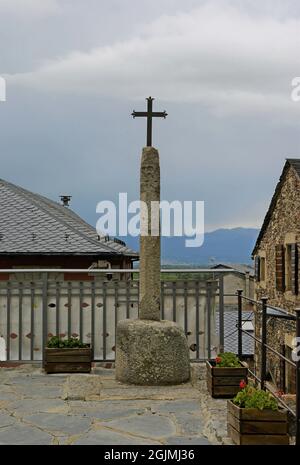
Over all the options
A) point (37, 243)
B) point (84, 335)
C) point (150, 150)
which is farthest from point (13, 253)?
point (150, 150)

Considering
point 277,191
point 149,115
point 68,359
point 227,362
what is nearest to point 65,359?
point 68,359

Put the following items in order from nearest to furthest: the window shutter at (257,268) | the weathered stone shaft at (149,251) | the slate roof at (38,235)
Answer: the weathered stone shaft at (149,251) → the slate roof at (38,235) → the window shutter at (257,268)

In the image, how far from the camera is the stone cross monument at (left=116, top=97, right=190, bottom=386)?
6.64 metres

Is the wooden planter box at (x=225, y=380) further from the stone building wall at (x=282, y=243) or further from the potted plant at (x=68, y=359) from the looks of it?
the stone building wall at (x=282, y=243)

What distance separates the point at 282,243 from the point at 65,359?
541 inches

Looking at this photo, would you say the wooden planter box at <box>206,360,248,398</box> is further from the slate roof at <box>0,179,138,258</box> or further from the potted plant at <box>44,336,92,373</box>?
the slate roof at <box>0,179,138,258</box>

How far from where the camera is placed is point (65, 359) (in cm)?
736

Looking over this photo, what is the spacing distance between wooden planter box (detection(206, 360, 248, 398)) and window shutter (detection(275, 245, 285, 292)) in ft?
45.5

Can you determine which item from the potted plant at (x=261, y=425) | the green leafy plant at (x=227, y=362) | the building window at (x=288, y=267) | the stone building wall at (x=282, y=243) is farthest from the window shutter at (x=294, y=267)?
the potted plant at (x=261, y=425)

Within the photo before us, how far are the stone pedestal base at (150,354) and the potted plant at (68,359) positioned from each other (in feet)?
2.63

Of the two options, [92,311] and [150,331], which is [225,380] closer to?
[150,331]

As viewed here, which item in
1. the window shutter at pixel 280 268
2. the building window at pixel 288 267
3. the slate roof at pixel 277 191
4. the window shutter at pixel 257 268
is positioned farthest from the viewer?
the window shutter at pixel 257 268

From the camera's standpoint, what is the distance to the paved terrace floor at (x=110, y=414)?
4.78 meters
